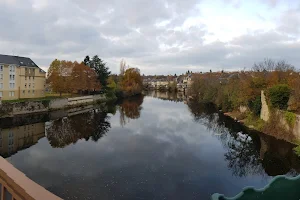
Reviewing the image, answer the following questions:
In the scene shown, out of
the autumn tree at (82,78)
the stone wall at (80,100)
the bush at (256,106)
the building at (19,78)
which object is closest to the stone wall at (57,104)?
the stone wall at (80,100)

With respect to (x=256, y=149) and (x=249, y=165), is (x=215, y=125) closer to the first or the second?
(x=256, y=149)

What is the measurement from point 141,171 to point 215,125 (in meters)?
14.0

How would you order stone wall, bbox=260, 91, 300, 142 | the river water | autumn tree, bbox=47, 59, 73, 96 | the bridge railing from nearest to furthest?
1. the bridge railing
2. the river water
3. stone wall, bbox=260, 91, 300, 142
4. autumn tree, bbox=47, 59, 73, 96

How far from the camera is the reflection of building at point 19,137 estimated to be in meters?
14.6

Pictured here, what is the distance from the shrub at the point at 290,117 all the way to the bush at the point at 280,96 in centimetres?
181

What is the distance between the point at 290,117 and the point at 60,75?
32.1 m

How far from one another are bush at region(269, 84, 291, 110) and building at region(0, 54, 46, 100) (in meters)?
30.3

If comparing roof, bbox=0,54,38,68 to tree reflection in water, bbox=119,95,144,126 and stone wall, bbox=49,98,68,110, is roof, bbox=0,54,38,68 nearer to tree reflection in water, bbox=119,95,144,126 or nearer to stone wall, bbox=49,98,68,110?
stone wall, bbox=49,98,68,110

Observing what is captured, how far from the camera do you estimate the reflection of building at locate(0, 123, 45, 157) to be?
1461 centimetres

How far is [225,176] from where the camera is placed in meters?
Answer: 10.9

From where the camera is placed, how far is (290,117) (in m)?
16.2

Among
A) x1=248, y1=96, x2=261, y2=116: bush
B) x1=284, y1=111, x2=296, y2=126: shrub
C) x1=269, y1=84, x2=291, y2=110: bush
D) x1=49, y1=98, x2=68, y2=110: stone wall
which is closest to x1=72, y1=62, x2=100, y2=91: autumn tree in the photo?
x1=49, y1=98, x2=68, y2=110: stone wall

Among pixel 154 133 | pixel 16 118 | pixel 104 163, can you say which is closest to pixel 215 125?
pixel 154 133

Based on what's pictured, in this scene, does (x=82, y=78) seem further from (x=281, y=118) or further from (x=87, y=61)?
(x=281, y=118)
